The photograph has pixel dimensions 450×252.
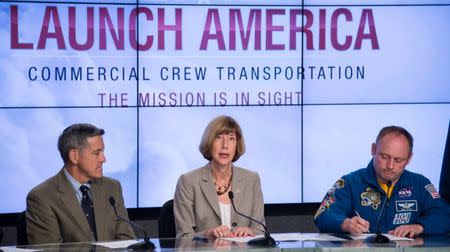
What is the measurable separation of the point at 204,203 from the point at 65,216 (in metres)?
0.68

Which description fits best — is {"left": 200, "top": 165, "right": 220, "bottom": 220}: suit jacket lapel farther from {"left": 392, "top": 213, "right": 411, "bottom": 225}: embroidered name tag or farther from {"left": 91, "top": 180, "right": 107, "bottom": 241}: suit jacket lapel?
{"left": 392, "top": 213, "right": 411, "bottom": 225}: embroidered name tag

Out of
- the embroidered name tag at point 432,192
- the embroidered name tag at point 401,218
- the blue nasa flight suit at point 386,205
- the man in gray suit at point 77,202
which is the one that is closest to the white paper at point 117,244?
the man in gray suit at point 77,202

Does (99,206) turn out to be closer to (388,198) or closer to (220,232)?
(220,232)

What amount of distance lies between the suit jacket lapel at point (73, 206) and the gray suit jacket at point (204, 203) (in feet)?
1.44

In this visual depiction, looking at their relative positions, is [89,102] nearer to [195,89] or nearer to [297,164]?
[195,89]

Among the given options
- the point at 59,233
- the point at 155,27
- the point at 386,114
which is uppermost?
the point at 155,27

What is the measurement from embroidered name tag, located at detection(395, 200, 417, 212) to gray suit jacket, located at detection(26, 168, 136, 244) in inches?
51.3

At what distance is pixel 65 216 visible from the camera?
5223 millimetres

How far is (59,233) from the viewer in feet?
17.1

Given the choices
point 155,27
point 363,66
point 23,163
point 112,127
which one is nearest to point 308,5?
point 363,66

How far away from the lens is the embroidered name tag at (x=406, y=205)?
17.6 feet

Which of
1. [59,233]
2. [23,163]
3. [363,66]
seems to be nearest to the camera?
[59,233]

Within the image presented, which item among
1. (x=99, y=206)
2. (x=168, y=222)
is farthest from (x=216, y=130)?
(x=99, y=206)

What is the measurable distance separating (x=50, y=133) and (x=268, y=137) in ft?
4.84
